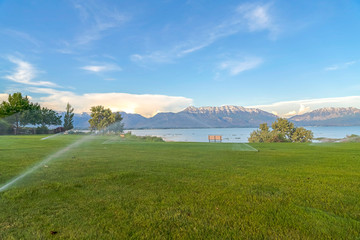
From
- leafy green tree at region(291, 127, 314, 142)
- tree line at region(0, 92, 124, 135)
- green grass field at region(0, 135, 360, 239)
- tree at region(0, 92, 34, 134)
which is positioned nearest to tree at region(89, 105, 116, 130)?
tree line at region(0, 92, 124, 135)

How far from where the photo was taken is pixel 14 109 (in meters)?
57.7

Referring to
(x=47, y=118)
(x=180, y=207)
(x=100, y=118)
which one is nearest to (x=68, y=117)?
(x=47, y=118)

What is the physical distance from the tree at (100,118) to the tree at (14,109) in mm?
16740

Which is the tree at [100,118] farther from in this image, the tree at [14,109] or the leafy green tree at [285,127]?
the leafy green tree at [285,127]

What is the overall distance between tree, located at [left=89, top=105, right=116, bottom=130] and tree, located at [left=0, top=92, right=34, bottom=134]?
16740 mm

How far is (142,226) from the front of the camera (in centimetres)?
300

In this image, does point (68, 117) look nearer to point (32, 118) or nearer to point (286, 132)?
point (32, 118)

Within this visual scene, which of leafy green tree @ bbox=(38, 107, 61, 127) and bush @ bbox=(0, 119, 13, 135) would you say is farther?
leafy green tree @ bbox=(38, 107, 61, 127)

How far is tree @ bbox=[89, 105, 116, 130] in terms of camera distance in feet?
205

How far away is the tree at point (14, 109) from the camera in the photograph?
182 ft

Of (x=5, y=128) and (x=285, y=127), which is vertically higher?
(x=5, y=128)

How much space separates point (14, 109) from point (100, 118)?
2061cm

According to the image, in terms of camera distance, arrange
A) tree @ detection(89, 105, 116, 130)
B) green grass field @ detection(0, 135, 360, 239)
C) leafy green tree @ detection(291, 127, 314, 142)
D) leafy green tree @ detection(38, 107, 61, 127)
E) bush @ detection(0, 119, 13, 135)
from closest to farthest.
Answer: green grass field @ detection(0, 135, 360, 239) < bush @ detection(0, 119, 13, 135) < leafy green tree @ detection(291, 127, 314, 142) < tree @ detection(89, 105, 116, 130) < leafy green tree @ detection(38, 107, 61, 127)

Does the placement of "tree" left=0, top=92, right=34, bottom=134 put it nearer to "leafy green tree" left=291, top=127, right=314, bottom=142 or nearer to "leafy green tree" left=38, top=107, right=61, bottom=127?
"leafy green tree" left=38, top=107, right=61, bottom=127
